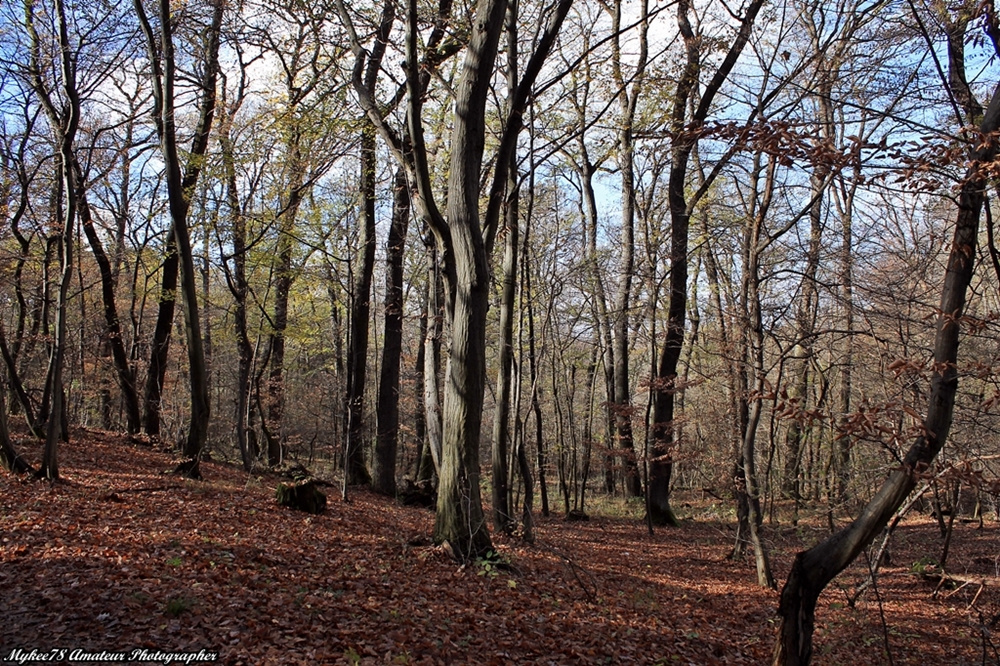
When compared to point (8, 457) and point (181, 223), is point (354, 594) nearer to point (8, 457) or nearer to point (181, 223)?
point (8, 457)

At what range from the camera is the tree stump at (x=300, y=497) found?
356 inches

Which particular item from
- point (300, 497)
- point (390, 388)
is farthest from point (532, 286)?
point (300, 497)

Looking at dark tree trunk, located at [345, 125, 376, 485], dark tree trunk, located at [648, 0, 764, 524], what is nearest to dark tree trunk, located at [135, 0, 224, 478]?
dark tree trunk, located at [345, 125, 376, 485]

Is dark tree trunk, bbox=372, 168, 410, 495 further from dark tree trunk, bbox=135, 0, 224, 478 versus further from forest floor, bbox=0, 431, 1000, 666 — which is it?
dark tree trunk, bbox=135, 0, 224, 478

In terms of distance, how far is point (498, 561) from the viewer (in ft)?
23.2

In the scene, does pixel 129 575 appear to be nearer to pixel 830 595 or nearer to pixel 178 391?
pixel 830 595

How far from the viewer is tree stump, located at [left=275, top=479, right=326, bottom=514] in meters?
9.05

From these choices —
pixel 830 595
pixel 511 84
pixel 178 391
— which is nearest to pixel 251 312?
pixel 178 391

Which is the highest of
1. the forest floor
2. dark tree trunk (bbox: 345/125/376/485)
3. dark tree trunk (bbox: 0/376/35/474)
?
dark tree trunk (bbox: 345/125/376/485)

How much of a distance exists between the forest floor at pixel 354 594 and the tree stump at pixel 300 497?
203 millimetres

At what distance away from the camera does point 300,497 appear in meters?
9.08

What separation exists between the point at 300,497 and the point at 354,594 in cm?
366

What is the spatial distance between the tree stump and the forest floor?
203 mm

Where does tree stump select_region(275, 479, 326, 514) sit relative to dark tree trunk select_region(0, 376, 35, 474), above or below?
below
